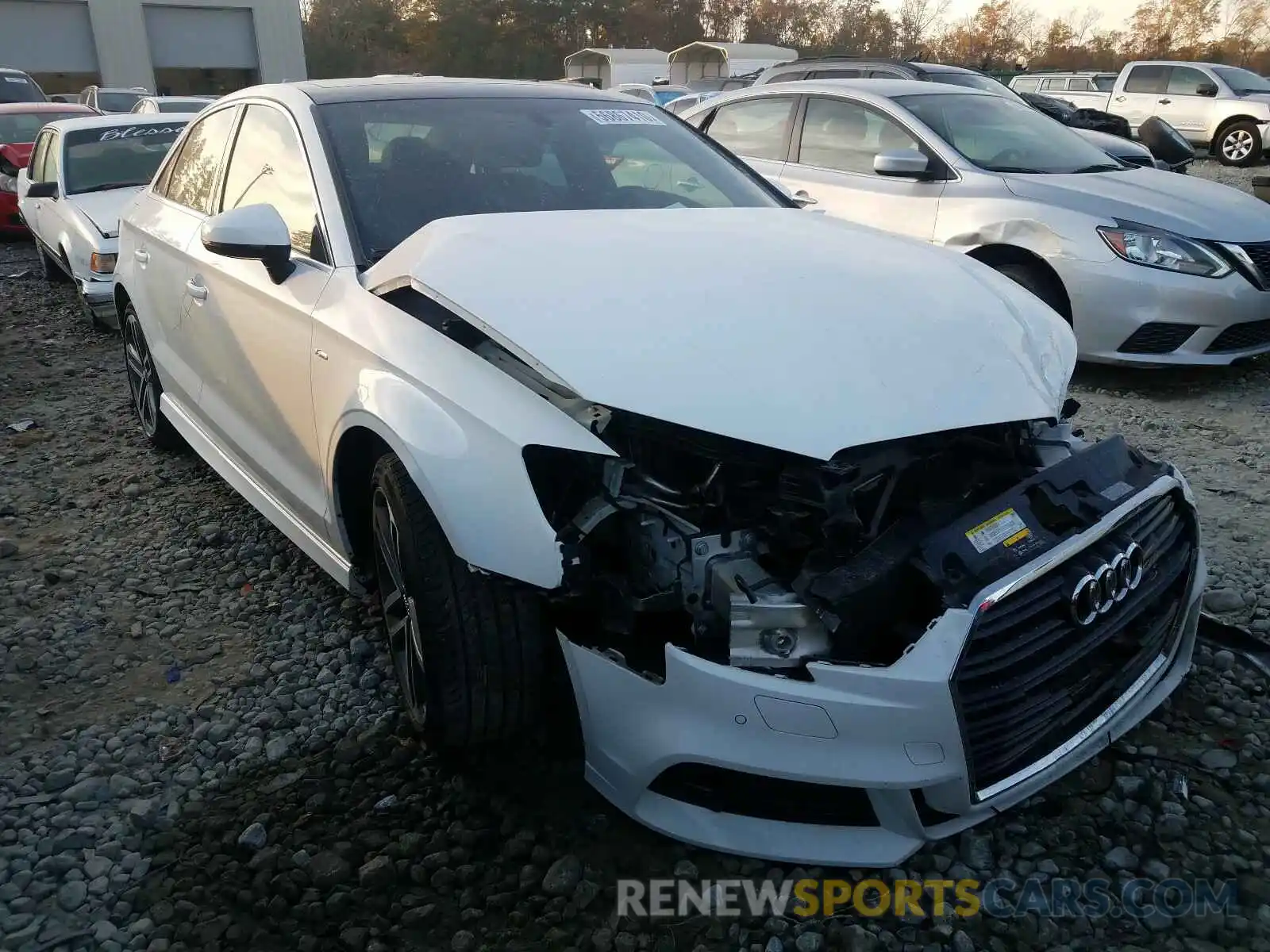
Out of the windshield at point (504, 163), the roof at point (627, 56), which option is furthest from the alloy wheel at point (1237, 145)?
the roof at point (627, 56)

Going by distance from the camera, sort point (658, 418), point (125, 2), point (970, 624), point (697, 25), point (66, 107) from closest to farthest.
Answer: point (970, 624)
point (658, 418)
point (66, 107)
point (125, 2)
point (697, 25)

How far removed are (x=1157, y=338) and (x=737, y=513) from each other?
389 cm

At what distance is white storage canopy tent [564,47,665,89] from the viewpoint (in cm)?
3616

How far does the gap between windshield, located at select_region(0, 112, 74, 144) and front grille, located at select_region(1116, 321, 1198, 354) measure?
40.7ft

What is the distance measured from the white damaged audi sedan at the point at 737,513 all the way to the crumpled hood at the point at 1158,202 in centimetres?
293

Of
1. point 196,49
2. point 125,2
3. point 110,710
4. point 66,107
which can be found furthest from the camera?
point 196,49

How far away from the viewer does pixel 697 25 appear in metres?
57.0

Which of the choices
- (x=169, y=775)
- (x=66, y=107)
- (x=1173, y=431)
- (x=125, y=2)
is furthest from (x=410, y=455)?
(x=125, y=2)

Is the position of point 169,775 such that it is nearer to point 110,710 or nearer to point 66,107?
point 110,710

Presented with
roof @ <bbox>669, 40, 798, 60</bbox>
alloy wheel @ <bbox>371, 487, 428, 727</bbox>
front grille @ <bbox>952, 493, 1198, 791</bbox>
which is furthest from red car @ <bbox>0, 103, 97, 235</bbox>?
roof @ <bbox>669, 40, 798, 60</bbox>

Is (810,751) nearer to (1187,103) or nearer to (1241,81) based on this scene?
(1187,103)

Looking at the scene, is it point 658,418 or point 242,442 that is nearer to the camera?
point 658,418

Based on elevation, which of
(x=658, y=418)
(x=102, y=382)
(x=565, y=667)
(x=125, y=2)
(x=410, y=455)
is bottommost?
(x=102, y=382)

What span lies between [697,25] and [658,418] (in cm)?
6097
